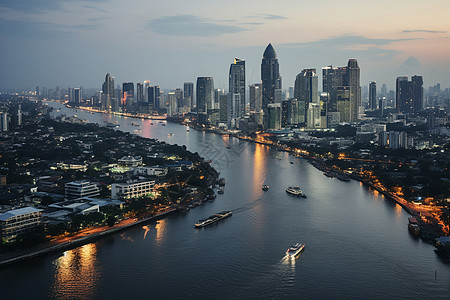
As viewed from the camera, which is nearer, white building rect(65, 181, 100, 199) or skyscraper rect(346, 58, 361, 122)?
white building rect(65, 181, 100, 199)

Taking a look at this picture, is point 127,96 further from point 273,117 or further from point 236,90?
point 273,117

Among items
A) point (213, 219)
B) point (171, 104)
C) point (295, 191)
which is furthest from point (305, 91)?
point (213, 219)

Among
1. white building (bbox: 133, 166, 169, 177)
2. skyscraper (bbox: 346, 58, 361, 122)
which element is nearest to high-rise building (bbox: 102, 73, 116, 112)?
skyscraper (bbox: 346, 58, 361, 122)

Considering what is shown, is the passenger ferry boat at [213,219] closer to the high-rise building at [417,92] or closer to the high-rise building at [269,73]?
the high-rise building at [269,73]

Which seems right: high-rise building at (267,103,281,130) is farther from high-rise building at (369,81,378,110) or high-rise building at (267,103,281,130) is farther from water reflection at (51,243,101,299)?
high-rise building at (369,81,378,110)

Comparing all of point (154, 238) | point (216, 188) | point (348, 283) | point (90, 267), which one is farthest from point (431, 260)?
point (216, 188)

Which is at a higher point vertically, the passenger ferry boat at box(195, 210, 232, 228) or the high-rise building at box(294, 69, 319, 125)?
the high-rise building at box(294, 69, 319, 125)
